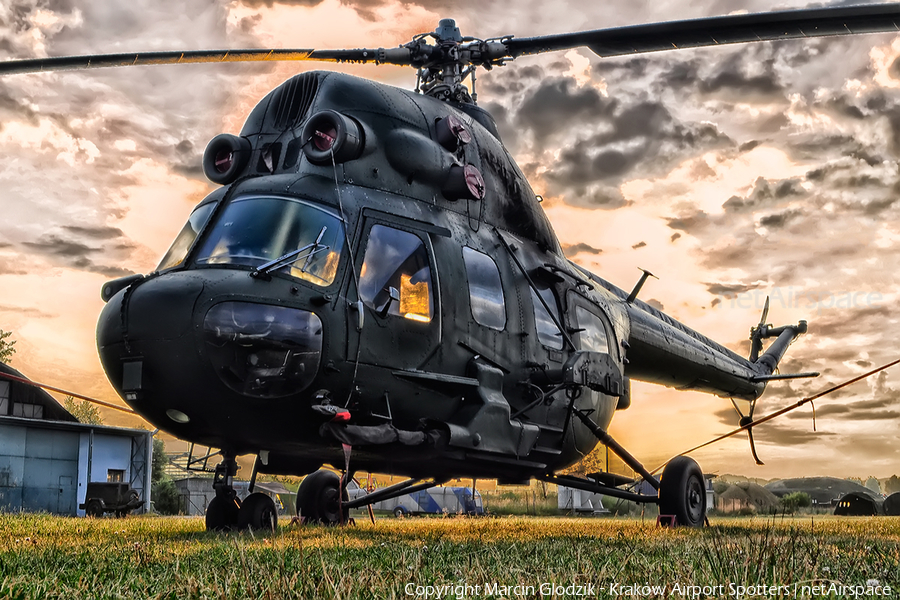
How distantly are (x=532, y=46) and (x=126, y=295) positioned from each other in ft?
20.0

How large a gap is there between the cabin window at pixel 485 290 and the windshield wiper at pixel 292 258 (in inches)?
67.6

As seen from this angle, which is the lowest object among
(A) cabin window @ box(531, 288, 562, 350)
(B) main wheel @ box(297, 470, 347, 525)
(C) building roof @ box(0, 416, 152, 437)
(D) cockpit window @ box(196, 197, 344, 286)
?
(B) main wheel @ box(297, 470, 347, 525)

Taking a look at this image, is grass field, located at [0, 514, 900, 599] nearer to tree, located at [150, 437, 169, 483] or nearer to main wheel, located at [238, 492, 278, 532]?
main wheel, located at [238, 492, 278, 532]

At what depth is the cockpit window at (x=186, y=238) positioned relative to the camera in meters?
7.35

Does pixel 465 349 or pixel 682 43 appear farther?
pixel 682 43

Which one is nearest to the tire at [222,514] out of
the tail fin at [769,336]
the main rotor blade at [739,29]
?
the main rotor blade at [739,29]

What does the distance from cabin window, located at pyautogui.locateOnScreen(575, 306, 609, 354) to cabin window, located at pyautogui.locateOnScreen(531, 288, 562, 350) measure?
0.49 metres

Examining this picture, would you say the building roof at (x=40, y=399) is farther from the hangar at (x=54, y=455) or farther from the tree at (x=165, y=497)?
the tree at (x=165, y=497)

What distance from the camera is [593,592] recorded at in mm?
2893

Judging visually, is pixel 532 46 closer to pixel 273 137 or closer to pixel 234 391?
pixel 273 137

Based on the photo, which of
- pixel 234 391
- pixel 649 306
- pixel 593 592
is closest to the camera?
pixel 593 592

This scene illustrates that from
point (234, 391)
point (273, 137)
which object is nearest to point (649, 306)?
point (273, 137)

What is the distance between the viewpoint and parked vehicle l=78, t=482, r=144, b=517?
70.8ft

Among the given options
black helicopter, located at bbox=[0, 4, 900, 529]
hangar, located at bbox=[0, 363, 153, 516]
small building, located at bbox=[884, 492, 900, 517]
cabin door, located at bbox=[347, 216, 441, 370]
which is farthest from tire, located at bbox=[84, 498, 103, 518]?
small building, located at bbox=[884, 492, 900, 517]
